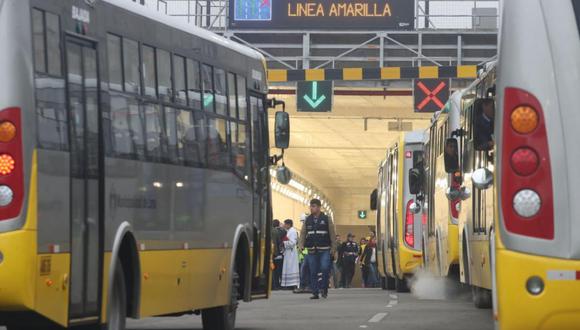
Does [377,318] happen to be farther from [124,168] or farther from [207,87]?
[124,168]

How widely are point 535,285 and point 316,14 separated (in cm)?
3238

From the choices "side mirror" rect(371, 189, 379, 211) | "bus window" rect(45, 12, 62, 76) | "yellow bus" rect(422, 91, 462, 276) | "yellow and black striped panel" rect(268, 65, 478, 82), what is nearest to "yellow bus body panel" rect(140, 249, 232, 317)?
"bus window" rect(45, 12, 62, 76)

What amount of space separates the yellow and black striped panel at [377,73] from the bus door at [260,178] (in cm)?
1977

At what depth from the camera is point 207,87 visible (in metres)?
14.8

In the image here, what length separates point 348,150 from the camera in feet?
186

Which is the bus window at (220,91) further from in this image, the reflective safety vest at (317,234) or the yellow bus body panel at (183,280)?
the reflective safety vest at (317,234)

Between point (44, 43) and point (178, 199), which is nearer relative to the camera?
point (44, 43)

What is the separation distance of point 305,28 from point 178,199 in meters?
26.5

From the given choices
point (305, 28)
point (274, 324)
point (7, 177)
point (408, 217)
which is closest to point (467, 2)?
point (305, 28)

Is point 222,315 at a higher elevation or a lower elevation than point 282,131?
lower

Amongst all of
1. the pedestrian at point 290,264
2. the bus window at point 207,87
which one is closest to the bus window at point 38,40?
the bus window at point 207,87

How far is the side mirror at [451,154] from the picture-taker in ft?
53.1

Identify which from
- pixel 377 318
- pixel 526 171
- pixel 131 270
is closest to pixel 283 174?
pixel 377 318

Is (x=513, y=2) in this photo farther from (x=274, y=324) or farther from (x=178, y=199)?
(x=274, y=324)
